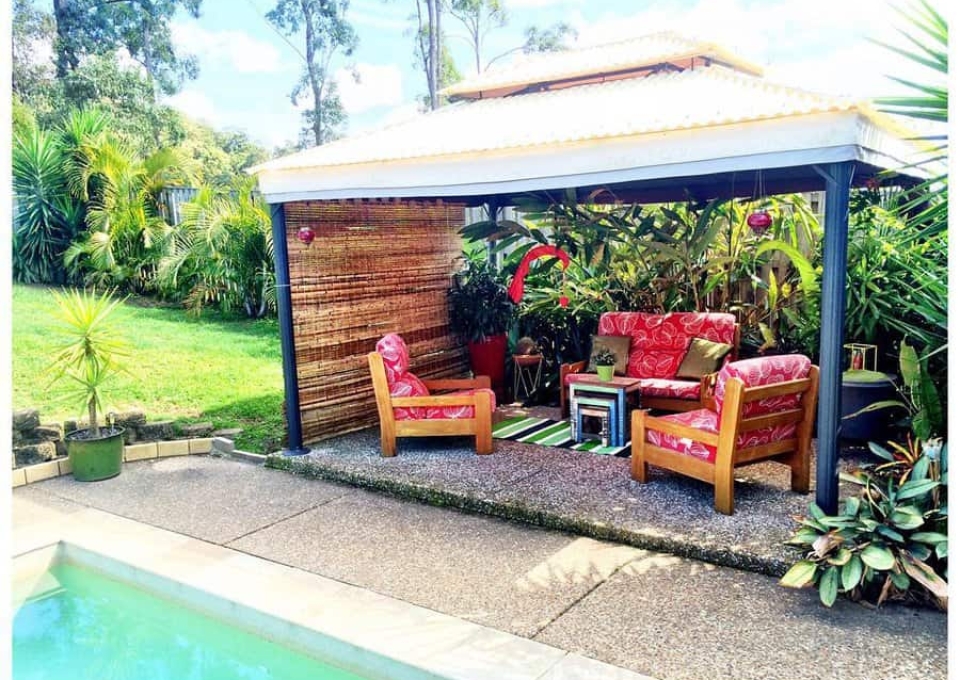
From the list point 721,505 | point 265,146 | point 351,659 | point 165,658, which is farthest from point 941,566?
point 265,146

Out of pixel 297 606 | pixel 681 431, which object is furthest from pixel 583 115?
pixel 297 606

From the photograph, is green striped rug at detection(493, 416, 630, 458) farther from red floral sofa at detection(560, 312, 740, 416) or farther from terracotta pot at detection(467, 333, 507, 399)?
terracotta pot at detection(467, 333, 507, 399)

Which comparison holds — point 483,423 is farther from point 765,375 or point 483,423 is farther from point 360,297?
point 765,375

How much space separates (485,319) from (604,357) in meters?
1.82

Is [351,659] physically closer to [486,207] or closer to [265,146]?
[486,207]

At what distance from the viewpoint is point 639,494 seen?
5.71m

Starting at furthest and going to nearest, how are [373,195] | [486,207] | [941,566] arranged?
[486,207] → [373,195] → [941,566]

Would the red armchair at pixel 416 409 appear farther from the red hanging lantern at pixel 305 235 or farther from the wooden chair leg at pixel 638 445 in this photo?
the wooden chair leg at pixel 638 445

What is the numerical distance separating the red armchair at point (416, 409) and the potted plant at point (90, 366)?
89.8 inches

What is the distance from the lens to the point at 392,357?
273 inches

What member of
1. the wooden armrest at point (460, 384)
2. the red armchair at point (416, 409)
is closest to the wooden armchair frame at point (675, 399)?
the wooden armrest at point (460, 384)

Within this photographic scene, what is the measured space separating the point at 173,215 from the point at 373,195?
10.2 meters

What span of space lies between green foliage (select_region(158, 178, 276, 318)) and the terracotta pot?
4794 millimetres

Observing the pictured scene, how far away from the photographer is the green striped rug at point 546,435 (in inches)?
275
